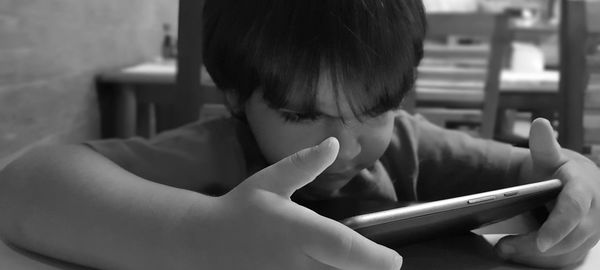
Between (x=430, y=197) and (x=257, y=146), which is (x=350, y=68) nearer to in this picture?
(x=257, y=146)

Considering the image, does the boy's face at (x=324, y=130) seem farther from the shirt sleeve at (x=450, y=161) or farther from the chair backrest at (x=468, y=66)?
the chair backrest at (x=468, y=66)

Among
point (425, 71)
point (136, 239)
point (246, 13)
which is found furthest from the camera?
point (425, 71)

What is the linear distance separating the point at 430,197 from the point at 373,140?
34cm

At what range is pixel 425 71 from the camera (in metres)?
2.26

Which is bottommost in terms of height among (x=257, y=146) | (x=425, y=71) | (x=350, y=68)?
(x=425, y=71)

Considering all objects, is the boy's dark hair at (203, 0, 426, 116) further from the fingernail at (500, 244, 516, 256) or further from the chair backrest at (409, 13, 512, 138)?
the chair backrest at (409, 13, 512, 138)

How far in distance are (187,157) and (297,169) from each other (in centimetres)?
38

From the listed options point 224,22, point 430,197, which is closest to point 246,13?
point 224,22

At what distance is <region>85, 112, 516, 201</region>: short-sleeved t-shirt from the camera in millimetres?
723

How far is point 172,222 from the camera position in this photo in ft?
1.42

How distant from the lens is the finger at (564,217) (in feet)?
1.69

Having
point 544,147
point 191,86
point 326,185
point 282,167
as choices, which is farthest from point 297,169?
point 191,86

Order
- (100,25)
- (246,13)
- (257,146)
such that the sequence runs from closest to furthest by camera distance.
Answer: (246,13)
(257,146)
(100,25)

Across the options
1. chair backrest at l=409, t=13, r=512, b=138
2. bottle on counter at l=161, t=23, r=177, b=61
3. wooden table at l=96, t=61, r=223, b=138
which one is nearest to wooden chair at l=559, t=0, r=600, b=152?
chair backrest at l=409, t=13, r=512, b=138
